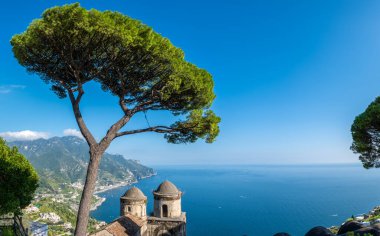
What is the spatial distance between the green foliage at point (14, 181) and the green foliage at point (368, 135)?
1904 centimetres

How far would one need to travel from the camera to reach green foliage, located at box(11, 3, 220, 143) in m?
9.08

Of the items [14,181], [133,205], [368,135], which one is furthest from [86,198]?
[368,135]

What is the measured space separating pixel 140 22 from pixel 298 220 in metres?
92.0

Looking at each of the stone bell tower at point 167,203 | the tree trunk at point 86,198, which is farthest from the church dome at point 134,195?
the tree trunk at point 86,198

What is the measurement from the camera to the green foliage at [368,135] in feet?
48.9

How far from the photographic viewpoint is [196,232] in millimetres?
81062

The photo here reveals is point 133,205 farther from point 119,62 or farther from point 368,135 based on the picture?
point 368,135

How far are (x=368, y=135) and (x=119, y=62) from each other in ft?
47.4

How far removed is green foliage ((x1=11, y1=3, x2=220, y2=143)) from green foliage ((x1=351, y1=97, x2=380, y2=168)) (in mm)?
9112

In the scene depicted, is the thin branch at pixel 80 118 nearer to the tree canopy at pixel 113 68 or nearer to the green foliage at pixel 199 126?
the tree canopy at pixel 113 68

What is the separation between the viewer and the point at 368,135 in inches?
623

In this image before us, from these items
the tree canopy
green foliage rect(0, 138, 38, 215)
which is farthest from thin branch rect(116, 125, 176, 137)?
green foliage rect(0, 138, 38, 215)

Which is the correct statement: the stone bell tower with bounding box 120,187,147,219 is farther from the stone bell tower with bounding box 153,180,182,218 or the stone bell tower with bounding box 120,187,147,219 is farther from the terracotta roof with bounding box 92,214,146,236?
the stone bell tower with bounding box 153,180,182,218

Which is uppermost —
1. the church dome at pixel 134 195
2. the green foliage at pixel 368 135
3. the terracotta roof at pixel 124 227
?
the green foliage at pixel 368 135
